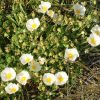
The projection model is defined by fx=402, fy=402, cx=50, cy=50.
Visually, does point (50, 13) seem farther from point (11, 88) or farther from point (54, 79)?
point (11, 88)

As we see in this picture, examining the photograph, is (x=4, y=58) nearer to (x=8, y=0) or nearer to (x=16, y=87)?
(x=16, y=87)

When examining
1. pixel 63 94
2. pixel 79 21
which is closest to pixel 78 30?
pixel 79 21

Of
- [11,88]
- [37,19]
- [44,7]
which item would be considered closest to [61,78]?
[11,88]

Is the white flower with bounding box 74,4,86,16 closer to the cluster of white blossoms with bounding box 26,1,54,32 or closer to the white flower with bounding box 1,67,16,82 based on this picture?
the cluster of white blossoms with bounding box 26,1,54,32

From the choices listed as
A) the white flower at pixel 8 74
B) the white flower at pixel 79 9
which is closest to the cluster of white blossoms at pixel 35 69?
the white flower at pixel 8 74

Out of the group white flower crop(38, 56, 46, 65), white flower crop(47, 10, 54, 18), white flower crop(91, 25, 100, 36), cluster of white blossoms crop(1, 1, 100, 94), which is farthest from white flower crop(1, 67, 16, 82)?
white flower crop(91, 25, 100, 36)

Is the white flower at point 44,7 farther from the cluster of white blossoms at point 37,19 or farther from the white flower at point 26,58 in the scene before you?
the white flower at point 26,58
